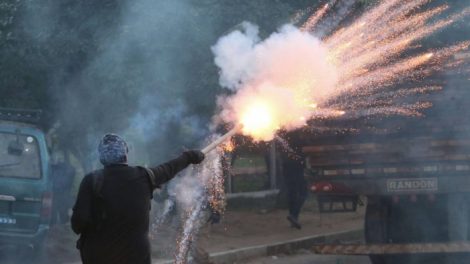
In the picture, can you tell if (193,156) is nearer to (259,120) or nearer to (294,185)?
(259,120)

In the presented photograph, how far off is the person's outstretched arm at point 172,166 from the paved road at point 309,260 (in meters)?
4.82

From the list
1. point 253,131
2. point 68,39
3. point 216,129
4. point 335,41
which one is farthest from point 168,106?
point 253,131

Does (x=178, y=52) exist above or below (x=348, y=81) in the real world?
above

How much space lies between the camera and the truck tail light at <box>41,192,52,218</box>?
29.3 ft

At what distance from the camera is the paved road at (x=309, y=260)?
9.94 metres

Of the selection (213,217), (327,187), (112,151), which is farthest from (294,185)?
(112,151)

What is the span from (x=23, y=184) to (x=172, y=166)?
428 cm

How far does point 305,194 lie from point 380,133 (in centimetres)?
507

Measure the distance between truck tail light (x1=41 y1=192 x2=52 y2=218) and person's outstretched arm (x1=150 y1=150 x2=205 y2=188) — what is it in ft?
13.6

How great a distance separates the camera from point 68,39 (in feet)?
34.1

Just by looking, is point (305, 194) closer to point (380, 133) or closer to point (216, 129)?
point (216, 129)

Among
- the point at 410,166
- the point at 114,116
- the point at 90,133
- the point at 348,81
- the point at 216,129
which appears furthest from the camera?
the point at 90,133

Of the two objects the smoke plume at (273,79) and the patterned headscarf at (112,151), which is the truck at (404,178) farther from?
the patterned headscarf at (112,151)

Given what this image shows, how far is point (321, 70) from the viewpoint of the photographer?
8391mm
